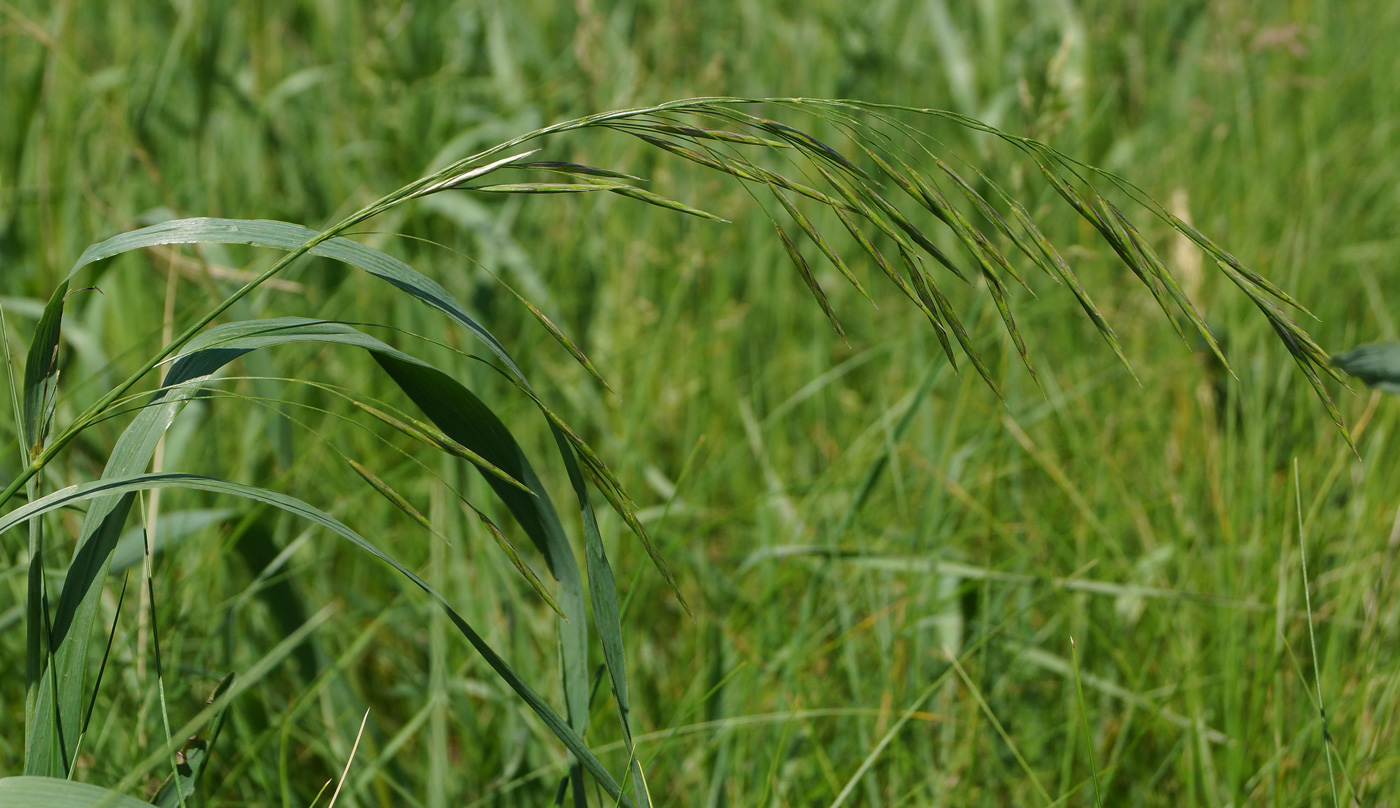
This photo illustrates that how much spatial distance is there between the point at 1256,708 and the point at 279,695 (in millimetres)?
1083

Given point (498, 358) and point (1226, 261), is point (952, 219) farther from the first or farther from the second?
point (498, 358)

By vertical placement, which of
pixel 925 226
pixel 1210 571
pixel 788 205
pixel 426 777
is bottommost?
pixel 426 777

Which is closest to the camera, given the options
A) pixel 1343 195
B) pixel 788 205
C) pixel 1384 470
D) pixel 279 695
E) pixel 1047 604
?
pixel 788 205

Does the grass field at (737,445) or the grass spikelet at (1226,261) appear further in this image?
the grass field at (737,445)

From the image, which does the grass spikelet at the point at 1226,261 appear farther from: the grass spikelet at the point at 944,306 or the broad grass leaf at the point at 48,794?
the broad grass leaf at the point at 48,794

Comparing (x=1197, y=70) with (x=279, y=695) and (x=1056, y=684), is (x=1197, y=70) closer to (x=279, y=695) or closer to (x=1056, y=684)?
(x=1056, y=684)

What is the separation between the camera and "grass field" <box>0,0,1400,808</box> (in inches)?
40.0

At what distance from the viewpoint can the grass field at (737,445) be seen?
1.02m

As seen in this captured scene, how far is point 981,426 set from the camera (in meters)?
1.64

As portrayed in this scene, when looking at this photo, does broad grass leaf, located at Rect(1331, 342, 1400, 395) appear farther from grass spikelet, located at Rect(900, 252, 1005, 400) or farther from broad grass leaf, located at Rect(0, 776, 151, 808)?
broad grass leaf, located at Rect(0, 776, 151, 808)

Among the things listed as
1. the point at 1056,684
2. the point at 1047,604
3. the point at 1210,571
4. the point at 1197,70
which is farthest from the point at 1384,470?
the point at 1197,70

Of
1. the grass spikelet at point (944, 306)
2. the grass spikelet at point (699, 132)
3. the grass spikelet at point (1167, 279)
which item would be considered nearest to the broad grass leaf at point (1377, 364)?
the grass spikelet at point (1167, 279)

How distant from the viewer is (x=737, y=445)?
5.12ft

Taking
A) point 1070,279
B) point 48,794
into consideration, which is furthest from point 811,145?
point 48,794
